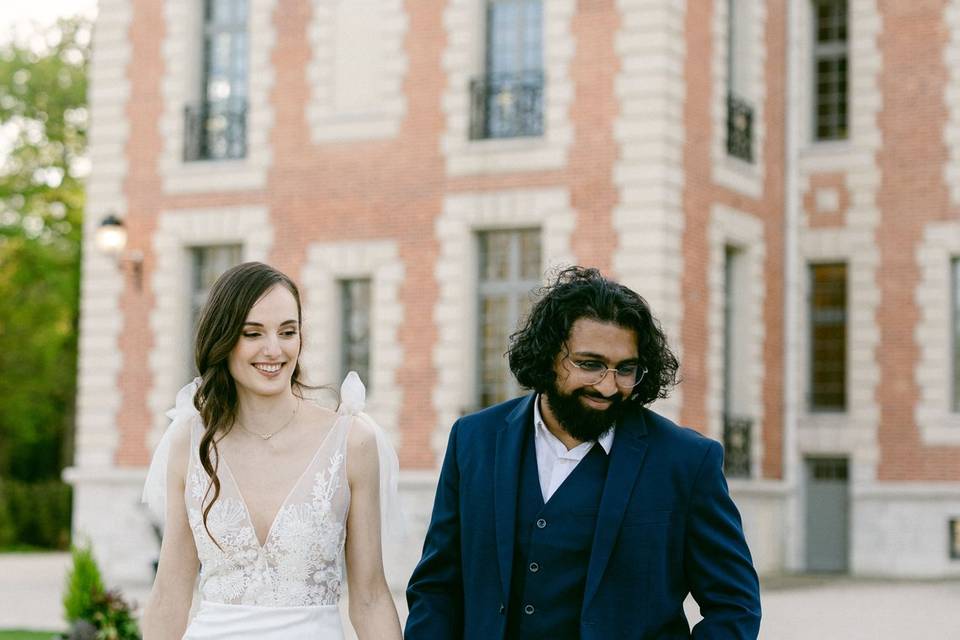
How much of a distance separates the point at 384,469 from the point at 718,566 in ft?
3.18

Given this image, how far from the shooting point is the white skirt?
4117 mm

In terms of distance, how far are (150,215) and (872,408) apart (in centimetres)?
887

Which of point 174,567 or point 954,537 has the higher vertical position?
point 174,567

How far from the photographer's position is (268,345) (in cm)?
407

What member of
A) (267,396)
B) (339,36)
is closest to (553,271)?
(267,396)

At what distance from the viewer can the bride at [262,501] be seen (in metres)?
4.10

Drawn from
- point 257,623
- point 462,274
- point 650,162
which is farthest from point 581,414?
point 462,274

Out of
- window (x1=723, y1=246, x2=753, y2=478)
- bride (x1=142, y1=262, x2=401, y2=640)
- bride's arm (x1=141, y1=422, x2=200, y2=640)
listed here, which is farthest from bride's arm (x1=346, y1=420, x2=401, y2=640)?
window (x1=723, y1=246, x2=753, y2=478)

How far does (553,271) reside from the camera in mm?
4293

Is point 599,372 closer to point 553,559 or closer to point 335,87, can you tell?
point 553,559

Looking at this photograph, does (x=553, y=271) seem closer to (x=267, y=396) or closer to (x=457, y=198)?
(x=267, y=396)

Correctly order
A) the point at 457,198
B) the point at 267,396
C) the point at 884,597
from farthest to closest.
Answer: the point at 457,198 < the point at 884,597 < the point at 267,396

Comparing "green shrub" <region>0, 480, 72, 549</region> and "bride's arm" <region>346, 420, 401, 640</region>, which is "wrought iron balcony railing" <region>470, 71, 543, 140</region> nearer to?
"bride's arm" <region>346, 420, 401, 640</region>

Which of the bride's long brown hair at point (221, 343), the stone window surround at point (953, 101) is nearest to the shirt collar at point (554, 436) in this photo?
the bride's long brown hair at point (221, 343)
